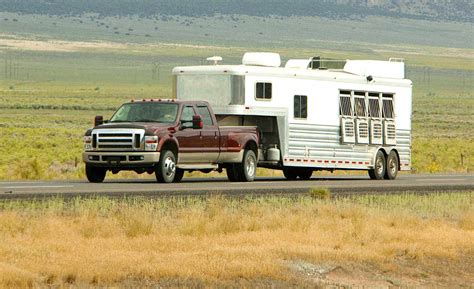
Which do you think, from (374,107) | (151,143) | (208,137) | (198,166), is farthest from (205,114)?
(374,107)

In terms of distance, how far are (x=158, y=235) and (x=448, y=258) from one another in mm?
3782

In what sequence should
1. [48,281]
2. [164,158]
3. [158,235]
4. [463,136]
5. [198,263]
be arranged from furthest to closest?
[463,136], [164,158], [158,235], [198,263], [48,281]

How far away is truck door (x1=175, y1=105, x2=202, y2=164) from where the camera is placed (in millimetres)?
29328

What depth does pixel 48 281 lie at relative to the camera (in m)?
13.7

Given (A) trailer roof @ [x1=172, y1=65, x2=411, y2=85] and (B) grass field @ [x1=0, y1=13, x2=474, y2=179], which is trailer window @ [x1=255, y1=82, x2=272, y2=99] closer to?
(A) trailer roof @ [x1=172, y1=65, x2=411, y2=85]

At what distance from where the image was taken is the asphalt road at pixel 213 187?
25562 millimetres

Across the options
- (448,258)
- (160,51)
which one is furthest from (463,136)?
(160,51)

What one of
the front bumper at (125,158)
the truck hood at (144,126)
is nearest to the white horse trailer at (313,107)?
the truck hood at (144,126)

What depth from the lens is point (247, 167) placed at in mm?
31297

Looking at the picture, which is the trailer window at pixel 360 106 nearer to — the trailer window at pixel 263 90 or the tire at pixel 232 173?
the trailer window at pixel 263 90

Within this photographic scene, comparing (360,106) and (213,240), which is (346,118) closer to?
(360,106)

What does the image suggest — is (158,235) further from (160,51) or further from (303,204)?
(160,51)

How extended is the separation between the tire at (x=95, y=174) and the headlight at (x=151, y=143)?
166 cm

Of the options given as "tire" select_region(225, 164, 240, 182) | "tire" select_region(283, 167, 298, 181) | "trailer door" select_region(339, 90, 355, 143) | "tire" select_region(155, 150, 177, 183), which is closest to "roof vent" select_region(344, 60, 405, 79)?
"trailer door" select_region(339, 90, 355, 143)
